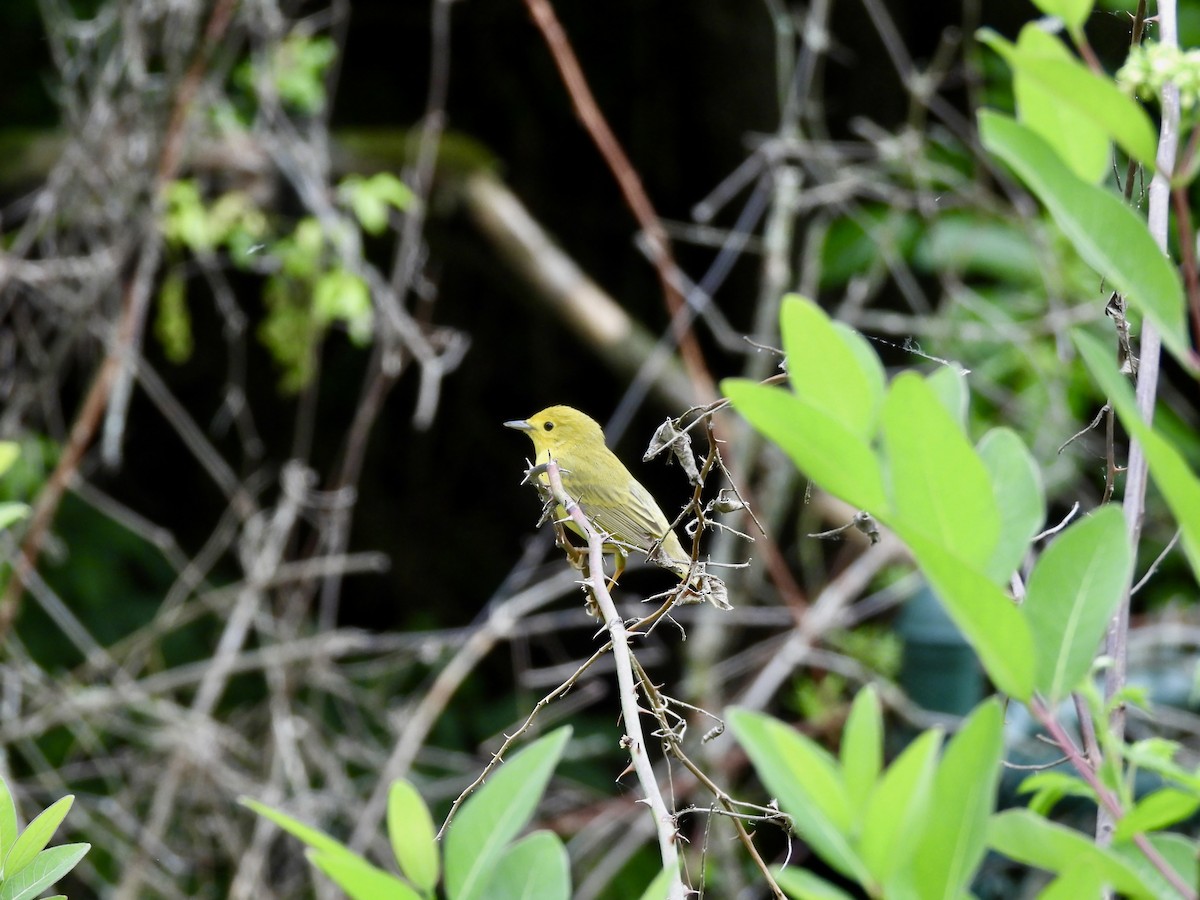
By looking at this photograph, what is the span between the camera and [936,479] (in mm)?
776

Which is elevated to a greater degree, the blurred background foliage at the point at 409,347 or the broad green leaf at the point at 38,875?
the broad green leaf at the point at 38,875

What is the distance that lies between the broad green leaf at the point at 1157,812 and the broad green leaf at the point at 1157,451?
14 cm

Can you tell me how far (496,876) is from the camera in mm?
843

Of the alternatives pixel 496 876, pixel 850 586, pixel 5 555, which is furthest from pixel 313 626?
pixel 496 876

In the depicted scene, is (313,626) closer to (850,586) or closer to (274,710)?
(274,710)

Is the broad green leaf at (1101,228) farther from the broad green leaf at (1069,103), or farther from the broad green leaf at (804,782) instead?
the broad green leaf at (804,782)

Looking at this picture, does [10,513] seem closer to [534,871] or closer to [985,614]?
[534,871]

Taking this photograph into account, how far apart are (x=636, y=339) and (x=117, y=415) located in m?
2.34

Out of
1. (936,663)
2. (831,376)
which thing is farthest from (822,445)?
(936,663)

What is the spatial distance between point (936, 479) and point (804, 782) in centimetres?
18

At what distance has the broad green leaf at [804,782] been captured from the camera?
2.43 feet

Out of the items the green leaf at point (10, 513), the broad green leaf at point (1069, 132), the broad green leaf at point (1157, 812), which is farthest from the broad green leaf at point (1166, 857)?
the green leaf at point (10, 513)

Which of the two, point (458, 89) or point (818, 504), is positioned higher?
point (458, 89)

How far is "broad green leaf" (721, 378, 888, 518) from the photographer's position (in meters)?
0.78
